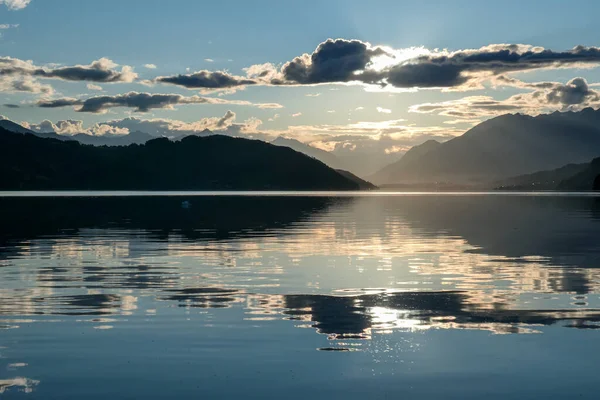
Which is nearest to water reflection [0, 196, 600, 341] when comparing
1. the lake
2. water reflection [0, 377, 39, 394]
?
the lake

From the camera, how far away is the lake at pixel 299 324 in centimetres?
1995

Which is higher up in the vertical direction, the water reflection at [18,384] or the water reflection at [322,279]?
the water reflection at [322,279]

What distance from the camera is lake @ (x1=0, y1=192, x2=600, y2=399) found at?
19953 millimetres

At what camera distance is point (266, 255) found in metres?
55.6

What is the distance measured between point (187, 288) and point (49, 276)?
10071mm

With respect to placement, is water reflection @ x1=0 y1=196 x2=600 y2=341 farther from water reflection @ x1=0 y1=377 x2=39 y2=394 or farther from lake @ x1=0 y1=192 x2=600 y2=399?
water reflection @ x1=0 y1=377 x2=39 y2=394

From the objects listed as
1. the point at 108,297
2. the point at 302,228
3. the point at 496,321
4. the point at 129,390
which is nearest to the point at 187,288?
the point at 108,297

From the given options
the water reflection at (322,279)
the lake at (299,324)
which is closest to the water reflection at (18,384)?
the lake at (299,324)

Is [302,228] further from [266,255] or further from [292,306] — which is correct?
[292,306]

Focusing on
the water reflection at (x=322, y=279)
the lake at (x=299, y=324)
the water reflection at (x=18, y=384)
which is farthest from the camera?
the water reflection at (x=322, y=279)

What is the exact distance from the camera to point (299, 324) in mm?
27875

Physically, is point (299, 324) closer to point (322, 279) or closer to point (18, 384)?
point (18, 384)

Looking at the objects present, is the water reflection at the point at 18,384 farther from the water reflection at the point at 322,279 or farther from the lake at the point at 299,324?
the water reflection at the point at 322,279

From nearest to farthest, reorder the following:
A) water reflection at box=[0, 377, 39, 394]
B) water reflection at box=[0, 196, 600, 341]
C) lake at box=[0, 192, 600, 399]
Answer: water reflection at box=[0, 377, 39, 394] < lake at box=[0, 192, 600, 399] < water reflection at box=[0, 196, 600, 341]
